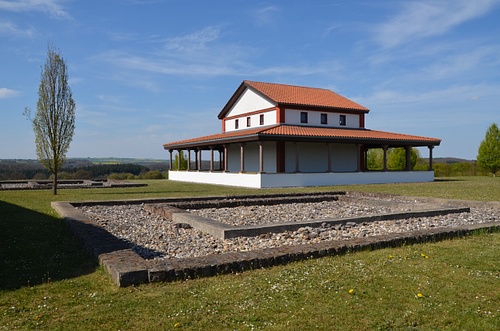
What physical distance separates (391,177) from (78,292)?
26431mm

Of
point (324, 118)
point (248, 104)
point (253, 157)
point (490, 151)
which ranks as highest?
point (248, 104)

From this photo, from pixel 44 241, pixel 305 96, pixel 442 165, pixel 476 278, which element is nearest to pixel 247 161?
pixel 305 96

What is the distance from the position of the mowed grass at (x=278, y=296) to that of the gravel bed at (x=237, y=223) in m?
1.52

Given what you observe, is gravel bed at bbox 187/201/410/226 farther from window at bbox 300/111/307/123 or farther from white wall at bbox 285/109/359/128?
window at bbox 300/111/307/123

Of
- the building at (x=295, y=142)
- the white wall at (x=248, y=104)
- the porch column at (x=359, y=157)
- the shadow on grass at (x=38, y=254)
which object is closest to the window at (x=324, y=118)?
the building at (x=295, y=142)

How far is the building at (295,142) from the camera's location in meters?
25.1

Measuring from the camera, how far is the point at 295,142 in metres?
25.2

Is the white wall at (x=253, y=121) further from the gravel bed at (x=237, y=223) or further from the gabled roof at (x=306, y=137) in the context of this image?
the gravel bed at (x=237, y=223)

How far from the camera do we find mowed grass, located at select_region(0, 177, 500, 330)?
361 cm

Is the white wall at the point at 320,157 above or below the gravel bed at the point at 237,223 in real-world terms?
above

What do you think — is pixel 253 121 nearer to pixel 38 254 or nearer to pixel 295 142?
pixel 295 142

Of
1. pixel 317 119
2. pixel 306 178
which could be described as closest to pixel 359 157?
pixel 317 119

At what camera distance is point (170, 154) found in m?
37.3

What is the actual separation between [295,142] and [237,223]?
15895 millimetres
